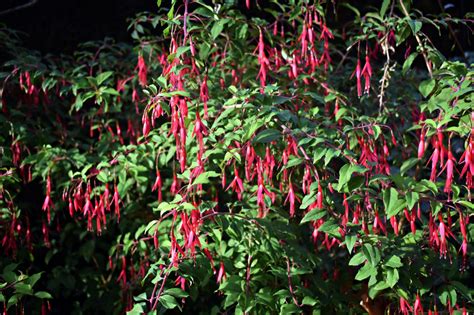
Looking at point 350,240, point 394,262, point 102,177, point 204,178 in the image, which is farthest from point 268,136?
point 102,177

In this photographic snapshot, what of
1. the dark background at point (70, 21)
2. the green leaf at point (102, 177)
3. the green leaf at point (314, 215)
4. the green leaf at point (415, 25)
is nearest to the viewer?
the green leaf at point (314, 215)

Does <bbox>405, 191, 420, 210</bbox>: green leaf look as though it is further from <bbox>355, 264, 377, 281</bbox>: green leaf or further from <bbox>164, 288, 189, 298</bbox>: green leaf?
<bbox>164, 288, 189, 298</bbox>: green leaf

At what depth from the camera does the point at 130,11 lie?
363 cm

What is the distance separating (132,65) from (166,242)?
88cm

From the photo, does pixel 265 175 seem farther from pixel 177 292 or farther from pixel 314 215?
pixel 177 292

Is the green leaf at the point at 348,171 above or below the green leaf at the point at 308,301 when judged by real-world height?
above

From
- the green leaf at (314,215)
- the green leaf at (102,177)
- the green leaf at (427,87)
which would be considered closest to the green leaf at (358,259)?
the green leaf at (314,215)

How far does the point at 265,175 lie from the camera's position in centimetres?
198

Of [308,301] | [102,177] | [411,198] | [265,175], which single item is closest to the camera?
[411,198]

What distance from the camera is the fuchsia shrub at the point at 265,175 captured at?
165 centimetres

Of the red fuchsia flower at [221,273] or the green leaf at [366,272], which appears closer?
the green leaf at [366,272]

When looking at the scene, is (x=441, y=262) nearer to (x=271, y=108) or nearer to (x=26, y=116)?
(x=271, y=108)

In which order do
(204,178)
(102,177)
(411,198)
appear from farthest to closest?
(102,177) < (204,178) < (411,198)

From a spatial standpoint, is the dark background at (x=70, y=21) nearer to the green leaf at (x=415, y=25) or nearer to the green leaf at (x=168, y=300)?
the green leaf at (x=415, y=25)
